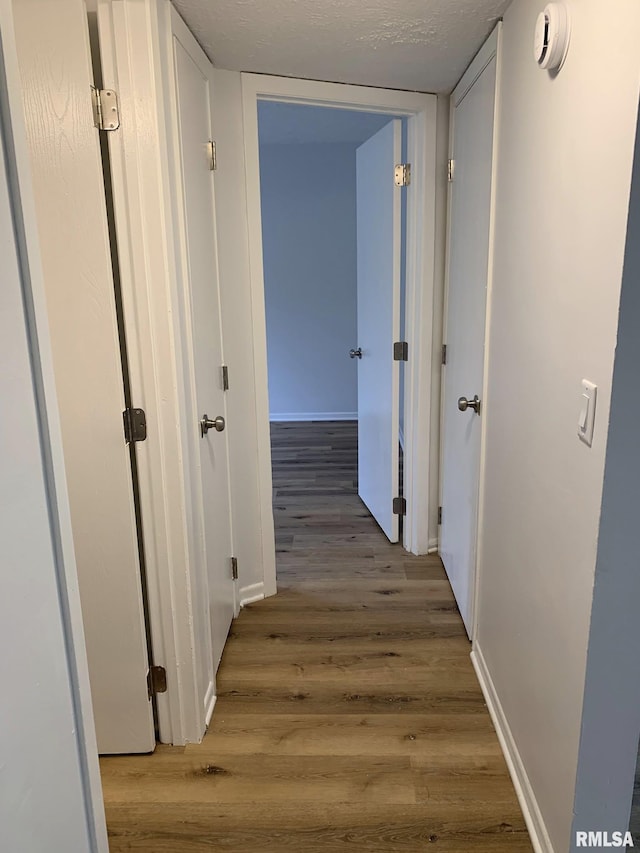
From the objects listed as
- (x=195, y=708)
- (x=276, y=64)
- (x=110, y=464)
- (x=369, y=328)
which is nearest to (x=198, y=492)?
(x=110, y=464)

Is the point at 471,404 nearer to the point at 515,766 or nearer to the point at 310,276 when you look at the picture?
the point at 515,766

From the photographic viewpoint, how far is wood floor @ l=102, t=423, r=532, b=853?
63.8 inches

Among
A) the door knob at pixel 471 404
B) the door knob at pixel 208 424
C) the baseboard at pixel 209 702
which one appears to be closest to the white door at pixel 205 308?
the door knob at pixel 208 424

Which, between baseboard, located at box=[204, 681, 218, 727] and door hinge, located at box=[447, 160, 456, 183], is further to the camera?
door hinge, located at box=[447, 160, 456, 183]

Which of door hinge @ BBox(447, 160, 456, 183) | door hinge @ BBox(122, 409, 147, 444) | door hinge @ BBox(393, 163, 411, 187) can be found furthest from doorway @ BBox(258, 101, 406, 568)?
door hinge @ BBox(122, 409, 147, 444)

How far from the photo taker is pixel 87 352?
1.58 m

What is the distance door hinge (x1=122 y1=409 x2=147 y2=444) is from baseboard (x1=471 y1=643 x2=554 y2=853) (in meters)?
1.35

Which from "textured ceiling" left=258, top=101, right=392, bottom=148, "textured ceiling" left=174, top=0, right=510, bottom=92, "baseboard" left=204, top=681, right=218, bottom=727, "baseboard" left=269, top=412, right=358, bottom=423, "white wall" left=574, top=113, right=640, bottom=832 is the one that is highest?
"textured ceiling" left=258, top=101, right=392, bottom=148

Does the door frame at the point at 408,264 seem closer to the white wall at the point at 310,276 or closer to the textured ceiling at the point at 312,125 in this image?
the textured ceiling at the point at 312,125

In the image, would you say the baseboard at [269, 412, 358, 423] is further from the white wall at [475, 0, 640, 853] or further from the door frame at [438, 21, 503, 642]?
the white wall at [475, 0, 640, 853]

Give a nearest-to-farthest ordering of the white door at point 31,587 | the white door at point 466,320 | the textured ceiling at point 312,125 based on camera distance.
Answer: the white door at point 31,587 < the white door at point 466,320 < the textured ceiling at point 312,125

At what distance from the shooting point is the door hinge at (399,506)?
313 centimetres

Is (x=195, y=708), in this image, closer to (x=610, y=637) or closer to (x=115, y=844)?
(x=115, y=844)

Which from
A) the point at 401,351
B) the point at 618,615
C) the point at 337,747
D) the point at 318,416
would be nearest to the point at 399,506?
the point at 401,351
